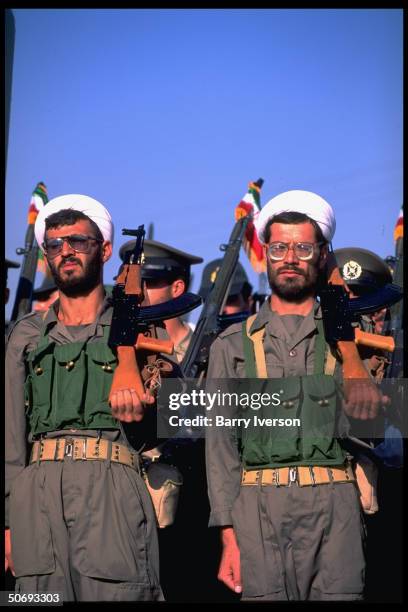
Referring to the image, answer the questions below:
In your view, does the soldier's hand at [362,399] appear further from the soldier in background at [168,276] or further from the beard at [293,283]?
the soldier in background at [168,276]

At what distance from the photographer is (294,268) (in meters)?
6.01

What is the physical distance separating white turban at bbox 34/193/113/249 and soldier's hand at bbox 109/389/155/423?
118cm

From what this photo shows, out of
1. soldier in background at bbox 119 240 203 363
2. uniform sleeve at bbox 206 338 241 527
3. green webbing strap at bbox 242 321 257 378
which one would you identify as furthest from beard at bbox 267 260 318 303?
soldier in background at bbox 119 240 203 363

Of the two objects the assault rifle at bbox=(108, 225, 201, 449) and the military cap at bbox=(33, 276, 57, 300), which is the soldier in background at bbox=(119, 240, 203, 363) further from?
the assault rifle at bbox=(108, 225, 201, 449)

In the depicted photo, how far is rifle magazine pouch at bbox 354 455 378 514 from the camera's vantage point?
20.2 feet

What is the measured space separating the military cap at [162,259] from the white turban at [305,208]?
3319 mm

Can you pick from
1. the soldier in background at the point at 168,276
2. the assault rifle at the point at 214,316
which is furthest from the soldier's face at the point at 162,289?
the assault rifle at the point at 214,316

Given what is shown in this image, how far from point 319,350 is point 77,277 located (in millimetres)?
1535

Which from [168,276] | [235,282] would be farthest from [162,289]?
[235,282]

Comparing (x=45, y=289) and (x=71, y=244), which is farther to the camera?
(x=45, y=289)

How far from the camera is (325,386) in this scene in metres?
5.80

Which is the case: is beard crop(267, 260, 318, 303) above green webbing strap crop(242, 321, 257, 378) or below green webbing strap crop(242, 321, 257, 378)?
above

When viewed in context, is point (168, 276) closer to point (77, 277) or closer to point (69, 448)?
point (77, 277)

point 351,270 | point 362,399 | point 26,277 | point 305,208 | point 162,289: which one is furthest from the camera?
point 26,277
